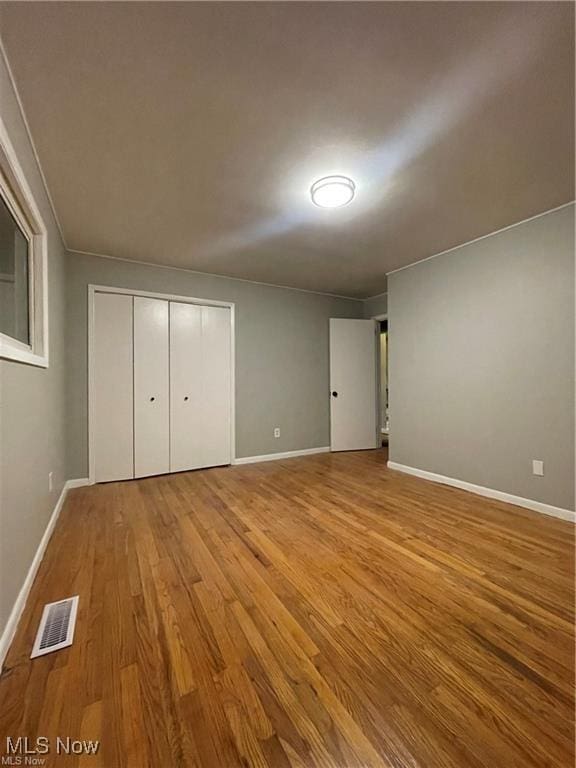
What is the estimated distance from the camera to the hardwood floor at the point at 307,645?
2.94 feet

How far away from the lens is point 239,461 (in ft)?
13.3

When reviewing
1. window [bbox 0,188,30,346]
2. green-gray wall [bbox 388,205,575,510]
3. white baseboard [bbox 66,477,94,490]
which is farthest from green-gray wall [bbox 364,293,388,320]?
white baseboard [bbox 66,477,94,490]

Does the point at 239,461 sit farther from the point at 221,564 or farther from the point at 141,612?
the point at 141,612

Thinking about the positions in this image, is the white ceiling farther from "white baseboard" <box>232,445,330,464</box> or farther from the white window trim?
"white baseboard" <box>232,445,330,464</box>

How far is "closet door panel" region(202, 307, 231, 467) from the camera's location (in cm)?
385

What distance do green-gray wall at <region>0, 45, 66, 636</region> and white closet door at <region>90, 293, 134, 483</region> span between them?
768mm

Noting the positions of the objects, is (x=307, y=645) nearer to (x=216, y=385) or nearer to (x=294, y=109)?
(x=294, y=109)

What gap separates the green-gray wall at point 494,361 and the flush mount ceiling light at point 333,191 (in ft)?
5.34

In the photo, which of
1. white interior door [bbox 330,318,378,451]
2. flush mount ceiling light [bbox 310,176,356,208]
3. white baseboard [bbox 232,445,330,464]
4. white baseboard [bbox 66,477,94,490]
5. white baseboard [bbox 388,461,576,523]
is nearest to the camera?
flush mount ceiling light [bbox 310,176,356,208]

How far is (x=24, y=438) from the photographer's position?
5.06ft

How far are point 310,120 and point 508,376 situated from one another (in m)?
2.51

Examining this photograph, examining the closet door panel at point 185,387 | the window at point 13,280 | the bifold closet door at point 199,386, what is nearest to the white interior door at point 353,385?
the bifold closet door at point 199,386

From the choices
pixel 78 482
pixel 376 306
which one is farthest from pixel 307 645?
pixel 376 306

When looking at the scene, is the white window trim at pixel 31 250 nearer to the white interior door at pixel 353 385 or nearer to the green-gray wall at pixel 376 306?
the white interior door at pixel 353 385
